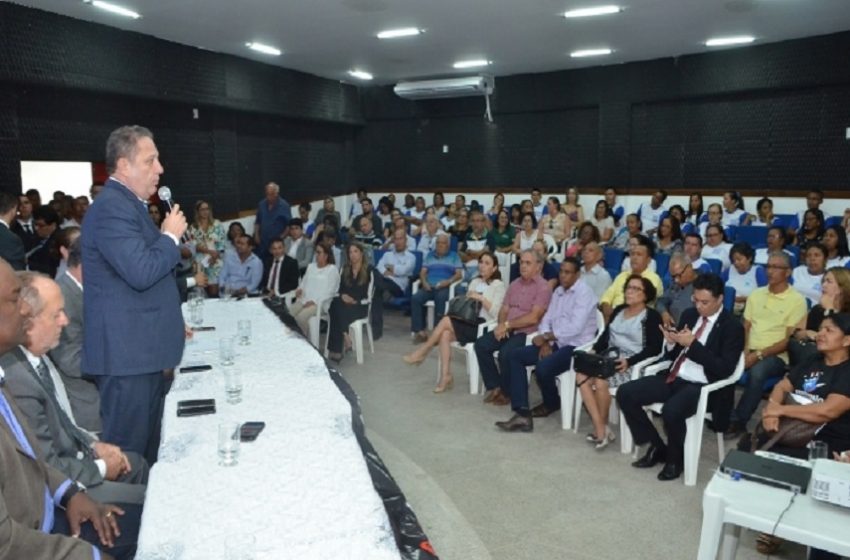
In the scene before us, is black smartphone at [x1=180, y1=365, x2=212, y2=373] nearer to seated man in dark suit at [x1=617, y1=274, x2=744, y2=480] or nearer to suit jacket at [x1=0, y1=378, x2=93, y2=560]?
suit jacket at [x1=0, y1=378, x2=93, y2=560]

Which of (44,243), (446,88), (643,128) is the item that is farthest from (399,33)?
(643,128)

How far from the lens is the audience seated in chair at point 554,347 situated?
4375 mm

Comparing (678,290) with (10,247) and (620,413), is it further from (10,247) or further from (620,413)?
(10,247)

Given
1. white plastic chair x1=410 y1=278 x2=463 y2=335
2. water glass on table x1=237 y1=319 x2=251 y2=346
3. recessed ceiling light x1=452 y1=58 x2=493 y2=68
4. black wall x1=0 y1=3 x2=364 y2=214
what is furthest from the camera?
recessed ceiling light x1=452 y1=58 x2=493 y2=68

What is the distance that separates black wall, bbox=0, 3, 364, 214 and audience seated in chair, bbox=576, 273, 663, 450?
6.20m

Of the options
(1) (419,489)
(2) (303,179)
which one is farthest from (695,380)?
(2) (303,179)

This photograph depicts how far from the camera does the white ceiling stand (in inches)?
265

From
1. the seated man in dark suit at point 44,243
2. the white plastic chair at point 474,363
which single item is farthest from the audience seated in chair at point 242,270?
the white plastic chair at point 474,363

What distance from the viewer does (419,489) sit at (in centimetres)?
345

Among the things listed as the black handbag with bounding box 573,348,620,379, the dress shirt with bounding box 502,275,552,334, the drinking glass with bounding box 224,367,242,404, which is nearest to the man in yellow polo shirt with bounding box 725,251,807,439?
the black handbag with bounding box 573,348,620,379

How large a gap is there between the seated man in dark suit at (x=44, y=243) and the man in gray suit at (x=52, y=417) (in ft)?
14.1

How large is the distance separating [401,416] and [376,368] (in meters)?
1.23

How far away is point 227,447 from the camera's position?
1.98m

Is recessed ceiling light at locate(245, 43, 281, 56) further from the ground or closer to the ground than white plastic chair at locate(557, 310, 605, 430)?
further from the ground
